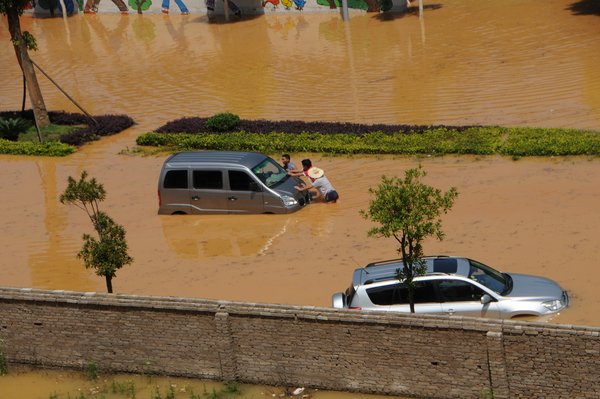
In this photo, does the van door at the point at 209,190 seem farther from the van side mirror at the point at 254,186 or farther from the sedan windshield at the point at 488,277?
the sedan windshield at the point at 488,277

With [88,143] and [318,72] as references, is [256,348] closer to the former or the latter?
[88,143]

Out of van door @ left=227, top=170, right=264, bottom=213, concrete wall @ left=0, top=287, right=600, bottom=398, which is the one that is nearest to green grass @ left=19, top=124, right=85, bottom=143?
van door @ left=227, top=170, right=264, bottom=213

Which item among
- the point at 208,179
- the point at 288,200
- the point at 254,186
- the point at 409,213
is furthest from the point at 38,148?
the point at 409,213

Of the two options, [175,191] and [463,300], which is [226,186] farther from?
[463,300]

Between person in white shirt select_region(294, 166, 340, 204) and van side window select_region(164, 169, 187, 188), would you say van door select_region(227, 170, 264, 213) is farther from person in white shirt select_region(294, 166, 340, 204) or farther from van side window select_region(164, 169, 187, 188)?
van side window select_region(164, 169, 187, 188)

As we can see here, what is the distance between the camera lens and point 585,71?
103 feet

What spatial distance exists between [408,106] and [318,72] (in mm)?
6321

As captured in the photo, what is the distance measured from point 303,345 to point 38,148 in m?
16.2

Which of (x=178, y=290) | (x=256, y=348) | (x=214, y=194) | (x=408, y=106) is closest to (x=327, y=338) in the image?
(x=256, y=348)

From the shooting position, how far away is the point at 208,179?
22.1 meters

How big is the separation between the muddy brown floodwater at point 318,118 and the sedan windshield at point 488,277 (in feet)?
3.12

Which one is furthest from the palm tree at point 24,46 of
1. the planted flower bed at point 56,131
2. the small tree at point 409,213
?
the small tree at point 409,213

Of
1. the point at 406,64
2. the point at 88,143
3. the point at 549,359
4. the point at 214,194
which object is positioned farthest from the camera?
the point at 406,64

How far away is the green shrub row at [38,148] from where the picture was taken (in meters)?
28.4
